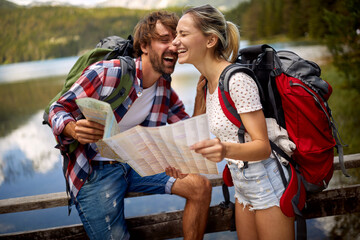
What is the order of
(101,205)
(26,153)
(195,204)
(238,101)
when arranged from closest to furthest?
(238,101), (101,205), (195,204), (26,153)

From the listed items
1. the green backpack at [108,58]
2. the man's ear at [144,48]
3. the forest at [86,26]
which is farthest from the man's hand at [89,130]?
the forest at [86,26]

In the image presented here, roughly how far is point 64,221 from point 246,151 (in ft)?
16.9

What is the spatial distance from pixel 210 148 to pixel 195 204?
1.11m

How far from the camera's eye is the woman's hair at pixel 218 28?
176cm

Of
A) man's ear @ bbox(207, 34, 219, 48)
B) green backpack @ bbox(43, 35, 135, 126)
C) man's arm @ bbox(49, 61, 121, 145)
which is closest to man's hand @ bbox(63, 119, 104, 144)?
man's arm @ bbox(49, 61, 121, 145)

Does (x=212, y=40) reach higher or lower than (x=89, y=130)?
higher

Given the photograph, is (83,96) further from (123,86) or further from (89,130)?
(89,130)

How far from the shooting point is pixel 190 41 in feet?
5.83

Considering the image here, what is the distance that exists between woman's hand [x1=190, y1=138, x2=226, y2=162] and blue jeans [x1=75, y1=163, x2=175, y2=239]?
3.74ft

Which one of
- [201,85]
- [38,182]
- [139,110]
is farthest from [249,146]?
[38,182]

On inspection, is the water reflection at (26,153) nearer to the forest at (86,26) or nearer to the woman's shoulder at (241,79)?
the woman's shoulder at (241,79)

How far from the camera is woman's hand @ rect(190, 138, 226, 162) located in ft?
4.13

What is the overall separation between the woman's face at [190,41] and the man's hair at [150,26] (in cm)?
70

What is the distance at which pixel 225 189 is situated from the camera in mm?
2305
